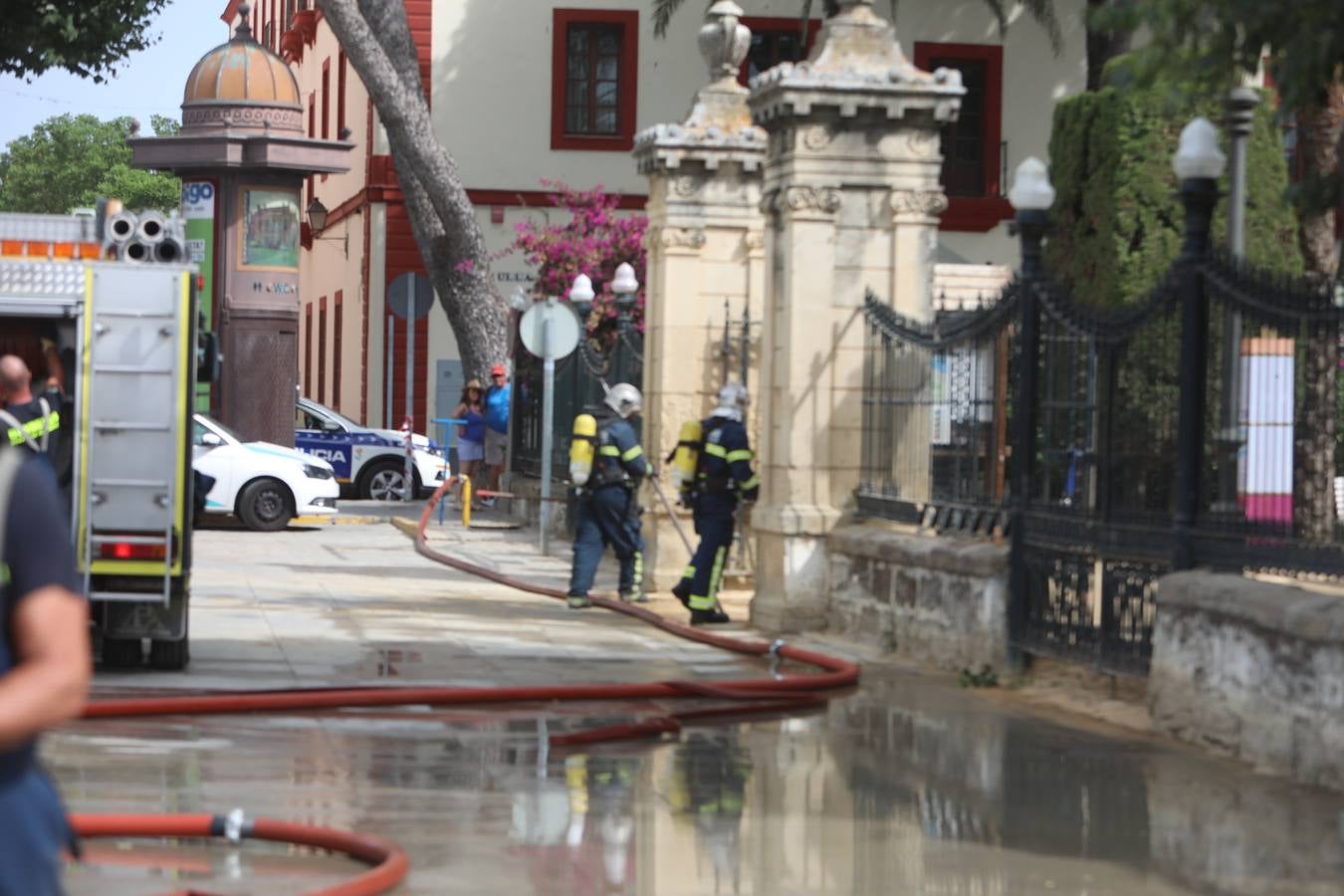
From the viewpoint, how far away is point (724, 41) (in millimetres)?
20531

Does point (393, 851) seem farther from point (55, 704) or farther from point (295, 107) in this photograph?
point (295, 107)

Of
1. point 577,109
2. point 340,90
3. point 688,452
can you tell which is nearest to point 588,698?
point 688,452

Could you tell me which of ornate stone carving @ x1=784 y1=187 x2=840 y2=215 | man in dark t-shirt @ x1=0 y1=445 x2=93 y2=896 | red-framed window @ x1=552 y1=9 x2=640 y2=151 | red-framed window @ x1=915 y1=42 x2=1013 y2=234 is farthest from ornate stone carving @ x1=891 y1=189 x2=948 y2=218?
red-framed window @ x1=915 y1=42 x2=1013 y2=234

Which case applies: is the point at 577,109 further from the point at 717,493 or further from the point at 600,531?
the point at 717,493

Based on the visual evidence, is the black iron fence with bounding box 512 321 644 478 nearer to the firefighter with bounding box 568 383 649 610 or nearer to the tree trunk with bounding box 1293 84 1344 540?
the firefighter with bounding box 568 383 649 610

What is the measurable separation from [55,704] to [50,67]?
26.3 meters

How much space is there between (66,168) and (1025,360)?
372 feet

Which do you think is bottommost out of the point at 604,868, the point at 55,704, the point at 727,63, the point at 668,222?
the point at 604,868

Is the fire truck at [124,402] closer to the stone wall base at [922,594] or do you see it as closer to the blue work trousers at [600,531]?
the stone wall base at [922,594]

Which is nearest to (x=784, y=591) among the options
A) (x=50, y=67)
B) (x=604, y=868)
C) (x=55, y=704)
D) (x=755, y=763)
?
(x=755, y=763)

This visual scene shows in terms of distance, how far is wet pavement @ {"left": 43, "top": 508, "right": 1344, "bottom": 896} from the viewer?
8086 millimetres

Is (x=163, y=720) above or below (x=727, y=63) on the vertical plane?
below

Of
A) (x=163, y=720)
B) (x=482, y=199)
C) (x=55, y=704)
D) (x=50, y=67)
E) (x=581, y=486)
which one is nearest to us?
(x=55, y=704)

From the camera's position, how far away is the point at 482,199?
139ft
